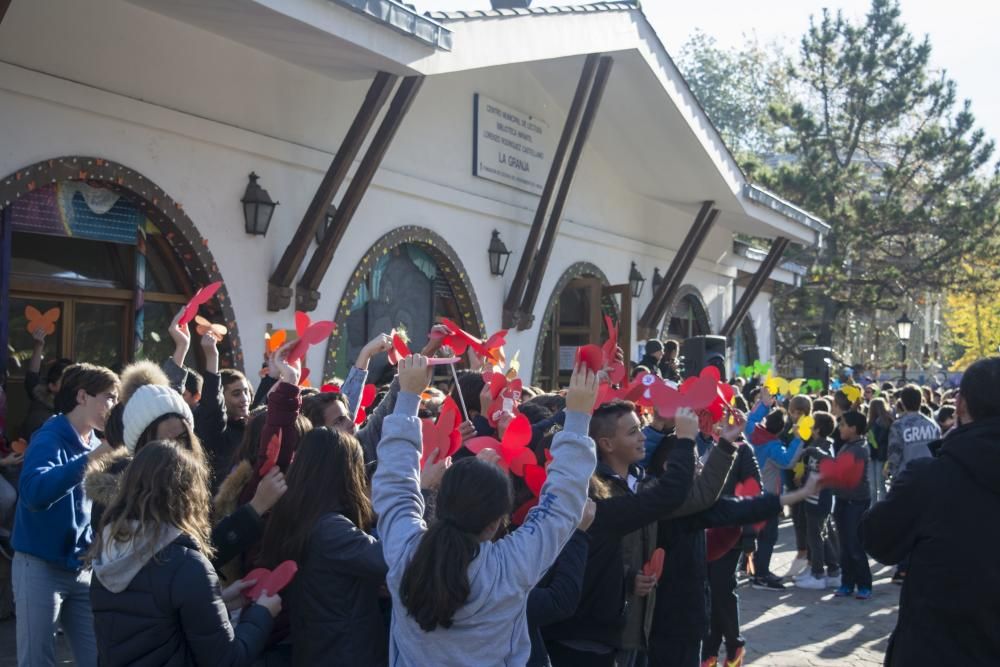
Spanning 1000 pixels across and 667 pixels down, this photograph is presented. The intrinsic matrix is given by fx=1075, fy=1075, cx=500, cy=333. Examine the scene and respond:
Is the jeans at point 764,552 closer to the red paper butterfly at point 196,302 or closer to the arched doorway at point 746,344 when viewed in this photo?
the red paper butterfly at point 196,302

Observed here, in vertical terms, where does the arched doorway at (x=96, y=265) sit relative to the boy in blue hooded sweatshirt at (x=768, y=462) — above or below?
above

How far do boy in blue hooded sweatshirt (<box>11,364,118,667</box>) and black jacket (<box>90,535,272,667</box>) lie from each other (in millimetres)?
1279

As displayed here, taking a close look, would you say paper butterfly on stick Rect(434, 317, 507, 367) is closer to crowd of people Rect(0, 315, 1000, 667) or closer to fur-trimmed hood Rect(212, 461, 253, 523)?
crowd of people Rect(0, 315, 1000, 667)

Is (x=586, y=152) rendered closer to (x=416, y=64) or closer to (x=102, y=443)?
(x=416, y=64)

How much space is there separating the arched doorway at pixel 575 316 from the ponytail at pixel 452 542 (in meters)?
11.6

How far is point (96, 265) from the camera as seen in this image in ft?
28.6

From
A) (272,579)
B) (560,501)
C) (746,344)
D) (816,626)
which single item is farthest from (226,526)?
(746,344)

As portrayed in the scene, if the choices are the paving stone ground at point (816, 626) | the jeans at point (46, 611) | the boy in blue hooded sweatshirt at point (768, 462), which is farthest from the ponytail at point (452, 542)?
the boy in blue hooded sweatshirt at point (768, 462)

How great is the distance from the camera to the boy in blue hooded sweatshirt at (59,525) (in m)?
4.18

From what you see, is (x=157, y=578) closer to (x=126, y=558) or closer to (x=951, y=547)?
(x=126, y=558)

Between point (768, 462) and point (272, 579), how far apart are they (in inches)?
300

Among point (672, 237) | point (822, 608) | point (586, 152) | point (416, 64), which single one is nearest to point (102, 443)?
point (416, 64)

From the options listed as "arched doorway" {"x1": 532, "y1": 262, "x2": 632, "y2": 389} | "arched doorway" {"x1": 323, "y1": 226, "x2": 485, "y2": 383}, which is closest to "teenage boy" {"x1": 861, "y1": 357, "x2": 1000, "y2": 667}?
"arched doorway" {"x1": 323, "y1": 226, "x2": 485, "y2": 383}

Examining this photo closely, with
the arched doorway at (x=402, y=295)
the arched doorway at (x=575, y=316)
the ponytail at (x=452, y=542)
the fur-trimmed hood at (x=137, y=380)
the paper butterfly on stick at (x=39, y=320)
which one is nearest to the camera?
the ponytail at (x=452, y=542)
